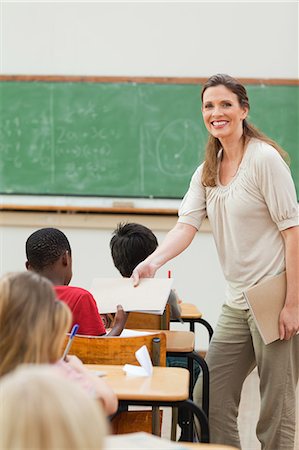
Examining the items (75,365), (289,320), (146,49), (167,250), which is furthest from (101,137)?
(75,365)

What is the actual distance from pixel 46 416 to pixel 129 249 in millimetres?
2721

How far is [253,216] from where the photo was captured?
10.2ft

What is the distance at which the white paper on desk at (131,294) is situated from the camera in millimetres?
3083

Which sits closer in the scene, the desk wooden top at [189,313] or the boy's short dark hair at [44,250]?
the boy's short dark hair at [44,250]

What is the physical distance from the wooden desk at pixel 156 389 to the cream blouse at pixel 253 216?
689mm

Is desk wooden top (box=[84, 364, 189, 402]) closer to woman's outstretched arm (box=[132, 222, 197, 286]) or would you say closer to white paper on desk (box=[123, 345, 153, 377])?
white paper on desk (box=[123, 345, 153, 377])

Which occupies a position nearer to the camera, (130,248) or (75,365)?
(75,365)

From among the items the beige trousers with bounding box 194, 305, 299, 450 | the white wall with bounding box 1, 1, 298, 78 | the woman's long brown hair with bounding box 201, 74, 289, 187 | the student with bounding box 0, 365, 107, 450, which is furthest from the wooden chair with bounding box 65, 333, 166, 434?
the white wall with bounding box 1, 1, 298, 78

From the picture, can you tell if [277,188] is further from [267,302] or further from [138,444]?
[138,444]

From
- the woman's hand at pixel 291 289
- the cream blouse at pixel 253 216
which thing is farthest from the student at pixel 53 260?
the woman's hand at pixel 291 289

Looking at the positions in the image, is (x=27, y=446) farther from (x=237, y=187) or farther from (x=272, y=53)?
(x=272, y=53)

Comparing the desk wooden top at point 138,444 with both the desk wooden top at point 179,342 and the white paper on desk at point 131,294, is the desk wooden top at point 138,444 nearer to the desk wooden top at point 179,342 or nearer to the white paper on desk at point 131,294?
the white paper on desk at point 131,294

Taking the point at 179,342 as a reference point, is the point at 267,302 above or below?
above

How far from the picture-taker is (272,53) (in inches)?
232
